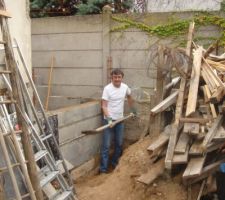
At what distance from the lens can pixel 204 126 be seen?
6426mm

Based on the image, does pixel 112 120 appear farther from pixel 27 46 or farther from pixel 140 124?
pixel 27 46

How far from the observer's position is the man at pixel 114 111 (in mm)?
8445

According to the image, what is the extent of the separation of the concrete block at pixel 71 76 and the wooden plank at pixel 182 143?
3.72 metres

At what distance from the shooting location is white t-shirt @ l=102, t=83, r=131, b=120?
846cm

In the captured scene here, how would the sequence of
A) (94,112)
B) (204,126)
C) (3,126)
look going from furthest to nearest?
(94,112) → (204,126) → (3,126)

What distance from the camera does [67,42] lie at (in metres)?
10.2

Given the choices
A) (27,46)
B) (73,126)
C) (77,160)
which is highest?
(27,46)

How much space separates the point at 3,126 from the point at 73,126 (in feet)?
10.8

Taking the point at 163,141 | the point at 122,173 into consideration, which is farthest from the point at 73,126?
the point at 163,141

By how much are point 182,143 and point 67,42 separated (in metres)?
4.75

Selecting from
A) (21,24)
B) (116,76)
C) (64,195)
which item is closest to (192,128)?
(64,195)

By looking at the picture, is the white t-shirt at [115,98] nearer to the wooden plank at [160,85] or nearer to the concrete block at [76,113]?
the concrete block at [76,113]

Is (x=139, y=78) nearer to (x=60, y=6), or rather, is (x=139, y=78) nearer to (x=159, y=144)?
(x=159, y=144)

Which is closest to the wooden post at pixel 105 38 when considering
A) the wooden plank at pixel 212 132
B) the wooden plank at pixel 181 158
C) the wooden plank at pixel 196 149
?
the wooden plank at pixel 196 149
